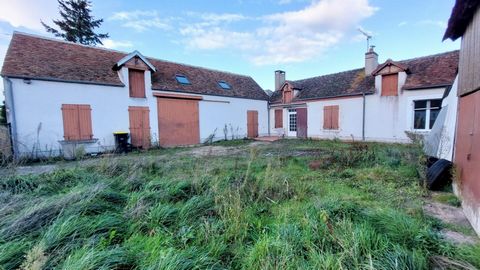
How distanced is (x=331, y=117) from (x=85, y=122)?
1366 cm

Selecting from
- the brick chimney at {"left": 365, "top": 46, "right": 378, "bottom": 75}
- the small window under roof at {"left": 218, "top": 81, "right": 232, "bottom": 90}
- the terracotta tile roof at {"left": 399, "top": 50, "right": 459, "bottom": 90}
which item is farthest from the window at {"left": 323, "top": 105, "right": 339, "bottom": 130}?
the small window under roof at {"left": 218, "top": 81, "right": 232, "bottom": 90}

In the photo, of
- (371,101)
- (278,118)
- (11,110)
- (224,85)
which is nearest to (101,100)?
(11,110)

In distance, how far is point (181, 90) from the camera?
1243cm

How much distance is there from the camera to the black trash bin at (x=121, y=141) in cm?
999

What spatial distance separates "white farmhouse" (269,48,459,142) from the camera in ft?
34.5

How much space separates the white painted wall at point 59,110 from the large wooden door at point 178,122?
35cm

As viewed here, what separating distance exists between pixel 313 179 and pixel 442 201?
2216 millimetres

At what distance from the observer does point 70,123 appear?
9148 millimetres

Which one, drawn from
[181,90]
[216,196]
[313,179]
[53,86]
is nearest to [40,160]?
[53,86]

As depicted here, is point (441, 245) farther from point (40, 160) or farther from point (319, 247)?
point (40, 160)

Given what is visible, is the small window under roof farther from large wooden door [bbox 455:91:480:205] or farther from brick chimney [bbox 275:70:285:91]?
large wooden door [bbox 455:91:480:205]

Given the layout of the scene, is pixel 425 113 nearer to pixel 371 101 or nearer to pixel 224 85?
pixel 371 101

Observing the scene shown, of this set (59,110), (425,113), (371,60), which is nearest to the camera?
(59,110)

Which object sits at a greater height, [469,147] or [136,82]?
[136,82]
